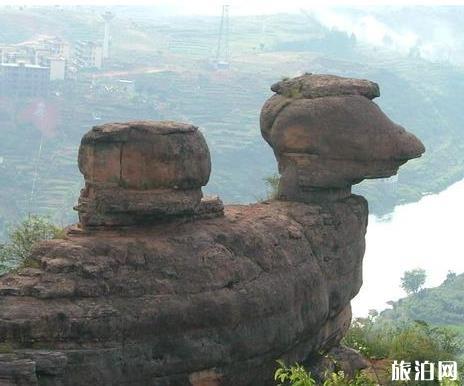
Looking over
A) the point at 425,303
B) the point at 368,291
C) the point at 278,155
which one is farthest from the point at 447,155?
the point at 278,155

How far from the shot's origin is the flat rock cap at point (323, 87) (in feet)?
67.4

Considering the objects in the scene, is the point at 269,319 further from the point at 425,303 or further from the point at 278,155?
the point at 425,303

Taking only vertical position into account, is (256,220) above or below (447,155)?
above

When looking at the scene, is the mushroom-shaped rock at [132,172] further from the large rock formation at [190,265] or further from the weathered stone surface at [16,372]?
the weathered stone surface at [16,372]

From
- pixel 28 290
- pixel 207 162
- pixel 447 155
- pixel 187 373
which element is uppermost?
pixel 207 162

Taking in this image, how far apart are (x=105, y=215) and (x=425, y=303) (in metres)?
77.4

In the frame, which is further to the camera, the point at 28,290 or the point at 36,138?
the point at 36,138

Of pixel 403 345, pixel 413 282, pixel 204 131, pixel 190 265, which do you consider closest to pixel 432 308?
pixel 413 282

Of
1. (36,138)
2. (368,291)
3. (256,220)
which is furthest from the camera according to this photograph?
(36,138)

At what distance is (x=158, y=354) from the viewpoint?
52.3ft

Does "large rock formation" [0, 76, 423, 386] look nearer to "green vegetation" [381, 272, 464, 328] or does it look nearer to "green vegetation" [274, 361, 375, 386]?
"green vegetation" [274, 361, 375, 386]

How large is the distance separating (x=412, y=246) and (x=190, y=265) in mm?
114761

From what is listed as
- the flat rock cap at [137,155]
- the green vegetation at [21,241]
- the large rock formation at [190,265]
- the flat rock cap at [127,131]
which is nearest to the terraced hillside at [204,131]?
the green vegetation at [21,241]

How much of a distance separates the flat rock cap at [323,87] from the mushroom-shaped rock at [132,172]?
12.7ft
